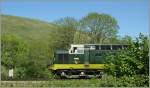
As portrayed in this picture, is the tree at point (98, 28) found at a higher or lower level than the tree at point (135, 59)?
higher

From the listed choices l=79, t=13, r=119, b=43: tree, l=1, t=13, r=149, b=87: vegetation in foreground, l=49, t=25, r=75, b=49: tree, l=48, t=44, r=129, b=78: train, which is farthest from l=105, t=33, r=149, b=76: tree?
l=49, t=25, r=75, b=49: tree

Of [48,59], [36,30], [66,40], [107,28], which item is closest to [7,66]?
[48,59]

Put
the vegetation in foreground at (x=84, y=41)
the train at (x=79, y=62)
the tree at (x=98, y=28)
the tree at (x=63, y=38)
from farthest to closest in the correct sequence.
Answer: the tree at (x=63, y=38), the train at (x=79, y=62), the tree at (x=98, y=28), the vegetation in foreground at (x=84, y=41)

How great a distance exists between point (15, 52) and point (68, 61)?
3.62 m

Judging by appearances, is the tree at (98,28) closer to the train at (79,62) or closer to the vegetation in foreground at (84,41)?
the vegetation in foreground at (84,41)

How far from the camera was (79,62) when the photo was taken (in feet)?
79.1

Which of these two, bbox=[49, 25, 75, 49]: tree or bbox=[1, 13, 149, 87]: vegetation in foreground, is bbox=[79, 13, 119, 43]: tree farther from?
bbox=[49, 25, 75, 49]: tree

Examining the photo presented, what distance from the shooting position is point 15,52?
78.2 feet

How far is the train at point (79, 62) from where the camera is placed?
76.7ft

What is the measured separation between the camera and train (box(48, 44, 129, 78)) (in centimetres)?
2338

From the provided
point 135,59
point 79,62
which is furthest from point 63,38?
point 135,59

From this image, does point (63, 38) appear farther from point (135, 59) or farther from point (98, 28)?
point (135, 59)

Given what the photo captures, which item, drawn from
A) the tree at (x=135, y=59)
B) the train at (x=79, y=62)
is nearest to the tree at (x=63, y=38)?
the train at (x=79, y=62)

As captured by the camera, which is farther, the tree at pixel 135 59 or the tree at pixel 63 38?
the tree at pixel 63 38
